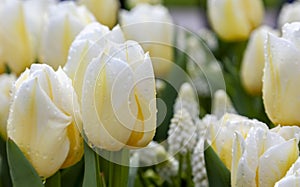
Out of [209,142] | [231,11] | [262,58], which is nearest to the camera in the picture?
[209,142]

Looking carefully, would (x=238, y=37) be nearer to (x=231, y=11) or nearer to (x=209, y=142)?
(x=231, y=11)

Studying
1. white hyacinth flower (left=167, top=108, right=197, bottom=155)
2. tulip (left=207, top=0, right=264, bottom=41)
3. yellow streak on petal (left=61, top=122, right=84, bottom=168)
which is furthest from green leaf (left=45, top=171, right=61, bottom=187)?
tulip (left=207, top=0, right=264, bottom=41)

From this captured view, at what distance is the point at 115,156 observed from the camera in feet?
2.05

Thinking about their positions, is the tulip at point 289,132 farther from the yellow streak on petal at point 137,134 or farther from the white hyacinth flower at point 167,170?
the white hyacinth flower at point 167,170

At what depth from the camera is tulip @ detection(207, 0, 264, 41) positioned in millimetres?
1090

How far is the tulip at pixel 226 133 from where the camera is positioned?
61cm

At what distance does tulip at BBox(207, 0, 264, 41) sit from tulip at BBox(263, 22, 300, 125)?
44 cm

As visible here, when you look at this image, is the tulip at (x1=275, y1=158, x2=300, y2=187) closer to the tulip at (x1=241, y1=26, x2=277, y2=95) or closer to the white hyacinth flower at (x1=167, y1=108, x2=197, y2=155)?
the white hyacinth flower at (x1=167, y1=108, x2=197, y2=155)

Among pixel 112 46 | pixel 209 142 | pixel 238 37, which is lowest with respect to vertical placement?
pixel 238 37

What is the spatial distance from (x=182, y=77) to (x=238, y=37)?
0.65ft

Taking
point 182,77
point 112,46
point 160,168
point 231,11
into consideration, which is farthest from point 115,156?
point 231,11

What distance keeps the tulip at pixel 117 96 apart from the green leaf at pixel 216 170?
77mm

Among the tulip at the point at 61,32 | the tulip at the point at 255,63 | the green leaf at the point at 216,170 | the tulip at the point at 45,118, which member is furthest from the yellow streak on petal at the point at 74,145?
the tulip at the point at 255,63

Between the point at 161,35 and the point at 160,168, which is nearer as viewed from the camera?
the point at 160,168
